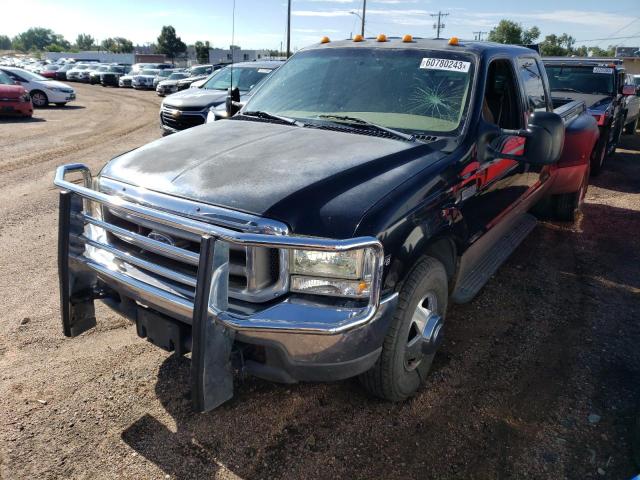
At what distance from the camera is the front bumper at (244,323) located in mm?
2168

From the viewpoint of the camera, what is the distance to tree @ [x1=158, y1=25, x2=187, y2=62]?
86.7m

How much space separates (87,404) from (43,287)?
69.8 inches

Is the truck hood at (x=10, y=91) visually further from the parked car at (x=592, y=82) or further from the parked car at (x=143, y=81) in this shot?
A: the parked car at (x=143, y=81)

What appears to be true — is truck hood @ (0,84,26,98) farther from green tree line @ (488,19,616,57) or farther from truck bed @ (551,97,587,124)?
green tree line @ (488,19,616,57)

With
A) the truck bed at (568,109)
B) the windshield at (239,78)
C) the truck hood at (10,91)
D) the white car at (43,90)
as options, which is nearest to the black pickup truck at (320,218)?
the truck bed at (568,109)

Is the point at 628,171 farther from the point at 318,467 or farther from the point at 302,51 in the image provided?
the point at 318,467

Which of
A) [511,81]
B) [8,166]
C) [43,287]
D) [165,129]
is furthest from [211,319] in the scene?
[165,129]

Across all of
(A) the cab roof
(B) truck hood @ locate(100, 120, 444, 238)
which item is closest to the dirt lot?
(B) truck hood @ locate(100, 120, 444, 238)

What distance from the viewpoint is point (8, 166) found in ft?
29.6

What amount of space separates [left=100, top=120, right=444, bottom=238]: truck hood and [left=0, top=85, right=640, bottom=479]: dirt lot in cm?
122

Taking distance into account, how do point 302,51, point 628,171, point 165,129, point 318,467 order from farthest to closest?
point 165,129
point 628,171
point 302,51
point 318,467

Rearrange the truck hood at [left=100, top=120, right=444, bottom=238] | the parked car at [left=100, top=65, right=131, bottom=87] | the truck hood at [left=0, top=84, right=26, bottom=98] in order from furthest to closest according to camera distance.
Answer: the parked car at [left=100, top=65, right=131, bottom=87]
the truck hood at [left=0, top=84, right=26, bottom=98]
the truck hood at [left=100, top=120, right=444, bottom=238]

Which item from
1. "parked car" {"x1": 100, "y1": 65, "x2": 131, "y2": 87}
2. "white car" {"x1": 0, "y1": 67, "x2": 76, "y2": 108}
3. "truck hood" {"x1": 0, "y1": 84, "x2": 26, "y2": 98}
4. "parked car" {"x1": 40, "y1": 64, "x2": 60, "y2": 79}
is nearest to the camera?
"truck hood" {"x1": 0, "y1": 84, "x2": 26, "y2": 98}

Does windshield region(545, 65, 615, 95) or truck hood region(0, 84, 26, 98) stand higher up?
windshield region(545, 65, 615, 95)
